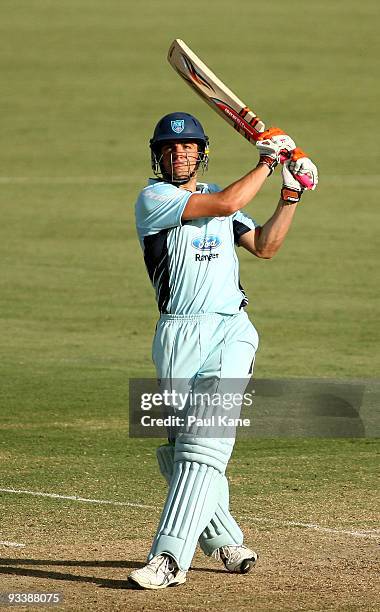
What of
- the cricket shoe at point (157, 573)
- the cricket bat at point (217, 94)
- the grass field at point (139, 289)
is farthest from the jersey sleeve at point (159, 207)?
the grass field at point (139, 289)

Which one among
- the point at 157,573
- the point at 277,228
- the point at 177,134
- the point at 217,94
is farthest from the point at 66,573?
the point at 217,94

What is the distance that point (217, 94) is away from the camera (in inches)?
291

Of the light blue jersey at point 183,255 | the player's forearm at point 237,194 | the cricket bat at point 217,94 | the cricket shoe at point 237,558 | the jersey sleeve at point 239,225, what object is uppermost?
the cricket bat at point 217,94

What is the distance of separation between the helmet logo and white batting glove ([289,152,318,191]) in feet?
→ 1.98

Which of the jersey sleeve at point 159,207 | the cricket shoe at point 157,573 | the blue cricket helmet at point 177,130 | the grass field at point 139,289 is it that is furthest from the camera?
the grass field at point 139,289

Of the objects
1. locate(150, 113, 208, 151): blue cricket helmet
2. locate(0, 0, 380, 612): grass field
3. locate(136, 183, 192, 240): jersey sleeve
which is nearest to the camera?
locate(136, 183, 192, 240): jersey sleeve

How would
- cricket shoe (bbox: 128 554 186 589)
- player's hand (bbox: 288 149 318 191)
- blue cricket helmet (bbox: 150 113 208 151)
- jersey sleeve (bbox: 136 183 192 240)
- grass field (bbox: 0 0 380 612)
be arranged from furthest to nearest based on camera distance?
grass field (bbox: 0 0 380 612), player's hand (bbox: 288 149 318 191), blue cricket helmet (bbox: 150 113 208 151), jersey sleeve (bbox: 136 183 192 240), cricket shoe (bbox: 128 554 186 589)

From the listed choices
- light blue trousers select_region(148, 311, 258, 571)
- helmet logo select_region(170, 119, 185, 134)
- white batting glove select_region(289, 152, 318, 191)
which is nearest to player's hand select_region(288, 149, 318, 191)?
white batting glove select_region(289, 152, 318, 191)

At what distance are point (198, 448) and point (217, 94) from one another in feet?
6.84

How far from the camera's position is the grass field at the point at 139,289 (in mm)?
7075

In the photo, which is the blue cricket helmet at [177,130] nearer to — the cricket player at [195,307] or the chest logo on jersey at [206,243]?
the cricket player at [195,307]

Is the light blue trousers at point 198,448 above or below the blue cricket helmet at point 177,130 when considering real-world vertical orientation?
below

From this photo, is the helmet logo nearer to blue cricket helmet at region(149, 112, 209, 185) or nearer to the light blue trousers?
blue cricket helmet at region(149, 112, 209, 185)

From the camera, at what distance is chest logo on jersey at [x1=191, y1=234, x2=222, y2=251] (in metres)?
6.54
